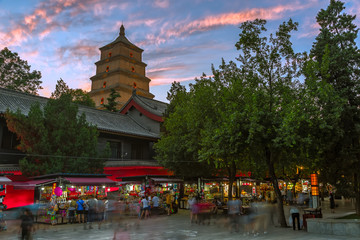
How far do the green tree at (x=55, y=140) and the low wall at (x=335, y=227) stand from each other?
1483cm

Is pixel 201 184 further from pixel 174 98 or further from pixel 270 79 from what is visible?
pixel 270 79

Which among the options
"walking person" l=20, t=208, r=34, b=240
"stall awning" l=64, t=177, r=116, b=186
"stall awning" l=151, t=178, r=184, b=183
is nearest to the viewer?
"walking person" l=20, t=208, r=34, b=240

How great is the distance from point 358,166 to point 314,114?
5117 mm

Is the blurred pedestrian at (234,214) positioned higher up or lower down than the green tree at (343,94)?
lower down

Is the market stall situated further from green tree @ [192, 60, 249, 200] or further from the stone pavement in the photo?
green tree @ [192, 60, 249, 200]

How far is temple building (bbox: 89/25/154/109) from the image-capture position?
62.1 meters

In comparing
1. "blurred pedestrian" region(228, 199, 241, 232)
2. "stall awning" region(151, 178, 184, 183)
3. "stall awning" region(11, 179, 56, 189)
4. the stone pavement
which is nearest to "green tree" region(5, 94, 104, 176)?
"stall awning" region(11, 179, 56, 189)

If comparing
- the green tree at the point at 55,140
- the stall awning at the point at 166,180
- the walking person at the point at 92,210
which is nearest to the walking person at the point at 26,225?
the walking person at the point at 92,210

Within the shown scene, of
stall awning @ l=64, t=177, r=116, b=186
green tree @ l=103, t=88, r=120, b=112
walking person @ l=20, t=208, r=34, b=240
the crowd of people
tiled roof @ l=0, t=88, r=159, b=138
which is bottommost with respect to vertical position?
the crowd of people

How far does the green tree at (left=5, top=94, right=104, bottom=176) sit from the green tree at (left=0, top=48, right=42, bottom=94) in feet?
82.8

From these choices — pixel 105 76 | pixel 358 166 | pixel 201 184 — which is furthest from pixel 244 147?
pixel 105 76

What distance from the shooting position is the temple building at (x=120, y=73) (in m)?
62.1

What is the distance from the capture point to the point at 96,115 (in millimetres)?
34625

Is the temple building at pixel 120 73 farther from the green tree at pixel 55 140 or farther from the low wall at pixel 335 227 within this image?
the low wall at pixel 335 227
